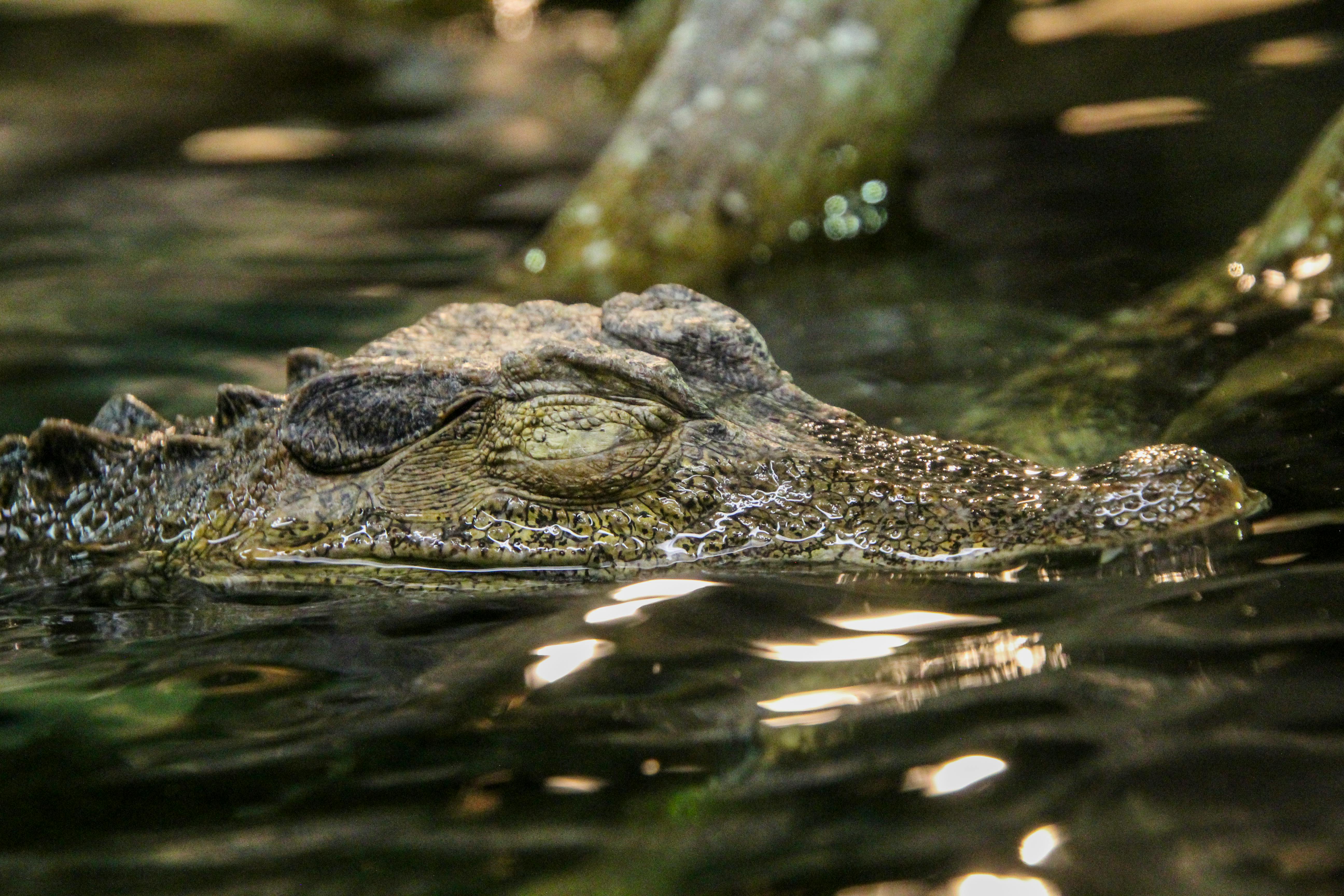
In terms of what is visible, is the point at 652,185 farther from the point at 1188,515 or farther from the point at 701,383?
the point at 1188,515

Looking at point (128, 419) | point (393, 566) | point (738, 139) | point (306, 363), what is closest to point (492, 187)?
point (738, 139)

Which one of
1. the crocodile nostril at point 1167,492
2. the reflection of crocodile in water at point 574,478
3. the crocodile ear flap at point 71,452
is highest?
the crocodile ear flap at point 71,452

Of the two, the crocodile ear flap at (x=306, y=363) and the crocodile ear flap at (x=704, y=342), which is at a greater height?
the crocodile ear flap at (x=306, y=363)

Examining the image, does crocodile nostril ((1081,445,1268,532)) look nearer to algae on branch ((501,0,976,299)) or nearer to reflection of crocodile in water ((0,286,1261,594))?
reflection of crocodile in water ((0,286,1261,594))

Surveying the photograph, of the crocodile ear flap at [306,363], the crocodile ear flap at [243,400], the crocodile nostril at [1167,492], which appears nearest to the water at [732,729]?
the crocodile nostril at [1167,492]

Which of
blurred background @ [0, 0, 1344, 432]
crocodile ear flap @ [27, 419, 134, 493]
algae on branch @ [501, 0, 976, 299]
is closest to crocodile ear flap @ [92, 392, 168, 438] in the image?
crocodile ear flap @ [27, 419, 134, 493]

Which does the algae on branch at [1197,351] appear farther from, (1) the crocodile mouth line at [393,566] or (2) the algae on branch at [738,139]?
(2) the algae on branch at [738,139]

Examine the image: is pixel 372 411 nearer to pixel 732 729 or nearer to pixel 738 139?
pixel 732 729
